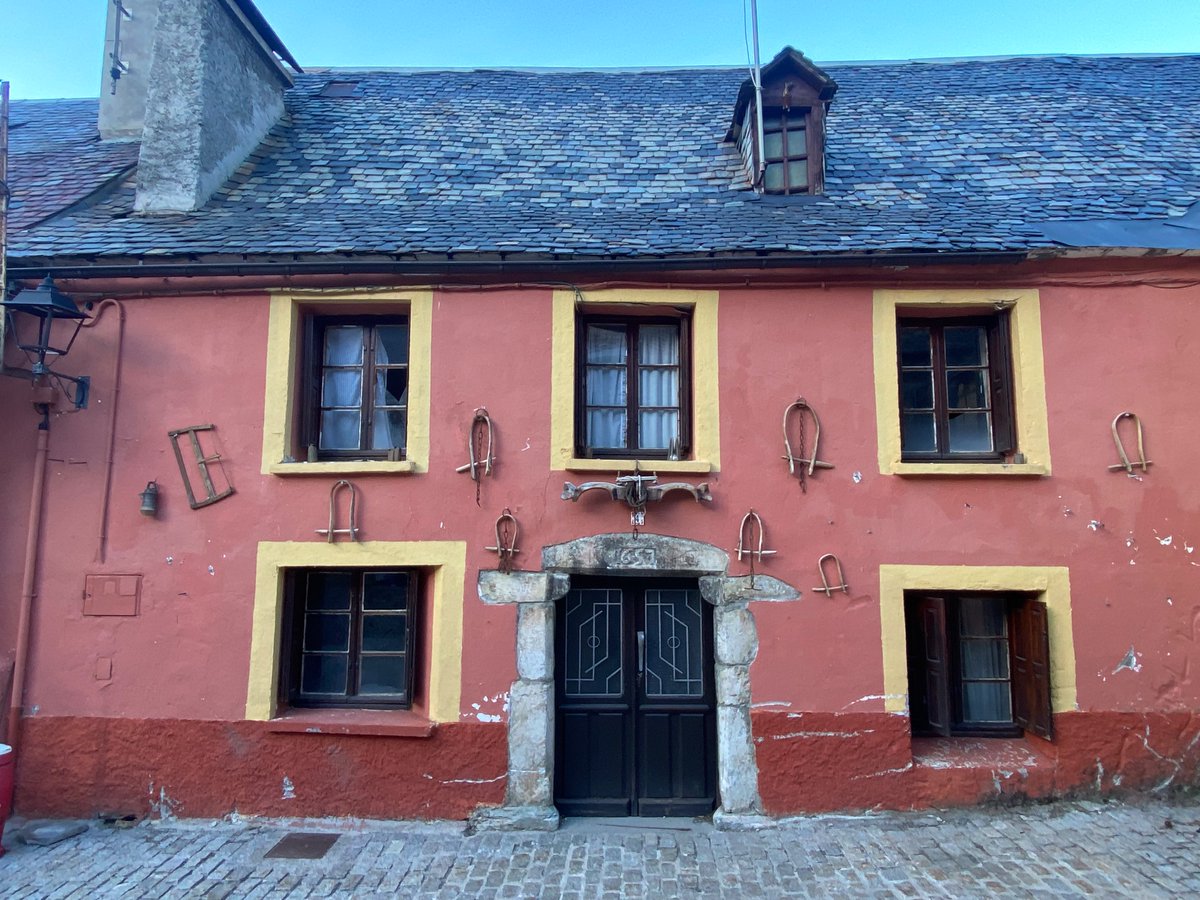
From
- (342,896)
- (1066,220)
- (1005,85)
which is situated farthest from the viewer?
(1005,85)

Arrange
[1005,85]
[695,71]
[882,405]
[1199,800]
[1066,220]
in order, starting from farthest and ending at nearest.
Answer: [695,71] → [1005,85] → [1066,220] → [882,405] → [1199,800]

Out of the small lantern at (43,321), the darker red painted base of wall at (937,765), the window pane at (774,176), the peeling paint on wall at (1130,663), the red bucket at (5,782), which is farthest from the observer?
the window pane at (774,176)

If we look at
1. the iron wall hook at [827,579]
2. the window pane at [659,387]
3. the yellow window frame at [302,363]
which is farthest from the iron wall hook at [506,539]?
the iron wall hook at [827,579]

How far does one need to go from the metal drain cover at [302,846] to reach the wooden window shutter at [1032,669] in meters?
5.71

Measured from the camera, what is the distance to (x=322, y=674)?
6527 mm

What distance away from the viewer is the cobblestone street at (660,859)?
4969mm

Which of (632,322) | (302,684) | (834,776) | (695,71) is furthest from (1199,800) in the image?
(695,71)

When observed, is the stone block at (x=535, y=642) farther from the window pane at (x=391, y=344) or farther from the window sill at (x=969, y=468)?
the window sill at (x=969, y=468)

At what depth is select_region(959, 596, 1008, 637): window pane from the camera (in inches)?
262

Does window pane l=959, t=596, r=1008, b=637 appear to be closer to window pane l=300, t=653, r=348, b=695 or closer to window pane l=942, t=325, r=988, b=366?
window pane l=942, t=325, r=988, b=366

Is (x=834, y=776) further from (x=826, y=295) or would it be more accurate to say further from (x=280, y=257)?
(x=280, y=257)

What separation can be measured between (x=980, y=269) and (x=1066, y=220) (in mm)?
1171

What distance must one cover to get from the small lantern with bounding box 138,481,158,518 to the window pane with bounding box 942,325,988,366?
704cm

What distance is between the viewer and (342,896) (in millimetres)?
4918
